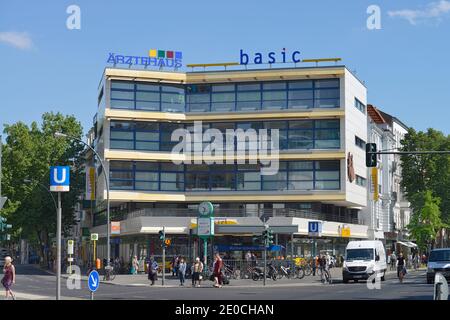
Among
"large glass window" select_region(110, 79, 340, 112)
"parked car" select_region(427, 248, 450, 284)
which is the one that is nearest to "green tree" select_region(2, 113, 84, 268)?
"large glass window" select_region(110, 79, 340, 112)

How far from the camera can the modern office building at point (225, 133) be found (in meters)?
65.7

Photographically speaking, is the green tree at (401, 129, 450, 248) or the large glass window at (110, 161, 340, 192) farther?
the green tree at (401, 129, 450, 248)

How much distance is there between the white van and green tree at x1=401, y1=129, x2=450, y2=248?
48.8 meters

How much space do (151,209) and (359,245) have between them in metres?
22.6

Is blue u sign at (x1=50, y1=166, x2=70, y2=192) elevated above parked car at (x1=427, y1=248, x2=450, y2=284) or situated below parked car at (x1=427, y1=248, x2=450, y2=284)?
above

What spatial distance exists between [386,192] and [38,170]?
4173 cm

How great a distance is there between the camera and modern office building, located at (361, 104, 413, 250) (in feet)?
284

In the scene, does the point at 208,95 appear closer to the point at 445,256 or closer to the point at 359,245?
the point at 359,245

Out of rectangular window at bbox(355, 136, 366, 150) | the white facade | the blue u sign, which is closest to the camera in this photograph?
the blue u sign

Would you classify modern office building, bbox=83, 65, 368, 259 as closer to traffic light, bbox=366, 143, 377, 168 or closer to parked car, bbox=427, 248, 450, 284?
parked car, bbox=427, 248, 450, 284

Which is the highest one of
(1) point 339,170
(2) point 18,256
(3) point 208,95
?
(3) point 208,95

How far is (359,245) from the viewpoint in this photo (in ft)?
147

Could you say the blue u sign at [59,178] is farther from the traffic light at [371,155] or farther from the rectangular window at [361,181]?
the rectangular window at [361,181]
